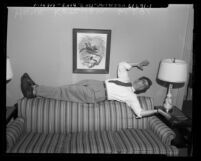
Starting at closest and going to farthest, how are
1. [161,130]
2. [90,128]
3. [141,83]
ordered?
[161,130]
[90,128]
[141,83]

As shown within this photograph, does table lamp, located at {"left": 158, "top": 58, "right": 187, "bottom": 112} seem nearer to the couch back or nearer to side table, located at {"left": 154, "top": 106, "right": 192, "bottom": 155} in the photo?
side table, located at {"left": 154, "top": 106, "right": 192, "bottom": 155}

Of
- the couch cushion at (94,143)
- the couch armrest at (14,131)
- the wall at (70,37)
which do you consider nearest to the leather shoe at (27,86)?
the wall at (70,37)

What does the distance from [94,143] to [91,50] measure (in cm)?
96

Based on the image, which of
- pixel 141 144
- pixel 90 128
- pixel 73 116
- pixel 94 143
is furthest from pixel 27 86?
pixel 141 144

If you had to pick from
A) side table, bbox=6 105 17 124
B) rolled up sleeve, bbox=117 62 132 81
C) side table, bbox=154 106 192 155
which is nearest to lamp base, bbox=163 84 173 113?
side table, bbox=154 106 192 155

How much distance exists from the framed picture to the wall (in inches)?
2.1

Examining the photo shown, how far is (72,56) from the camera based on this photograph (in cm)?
244

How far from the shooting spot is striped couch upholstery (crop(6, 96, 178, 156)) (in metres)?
2.08

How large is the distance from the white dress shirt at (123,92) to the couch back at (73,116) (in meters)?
0.07

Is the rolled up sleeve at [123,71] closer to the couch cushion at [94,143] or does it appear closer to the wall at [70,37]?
the wall at [70,37]

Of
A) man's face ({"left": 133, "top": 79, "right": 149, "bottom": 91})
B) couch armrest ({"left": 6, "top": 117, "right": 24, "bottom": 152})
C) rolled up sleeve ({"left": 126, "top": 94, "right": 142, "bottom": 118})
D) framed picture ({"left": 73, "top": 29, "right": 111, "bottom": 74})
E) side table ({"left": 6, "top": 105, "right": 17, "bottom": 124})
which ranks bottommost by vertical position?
couch armrest ({"left": 6, "top": 117, "right": 24, "bottom": 152})

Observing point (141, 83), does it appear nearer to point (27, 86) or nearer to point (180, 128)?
point (180, 128)

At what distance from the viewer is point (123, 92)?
2387 mm

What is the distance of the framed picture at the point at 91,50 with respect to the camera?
237cm
